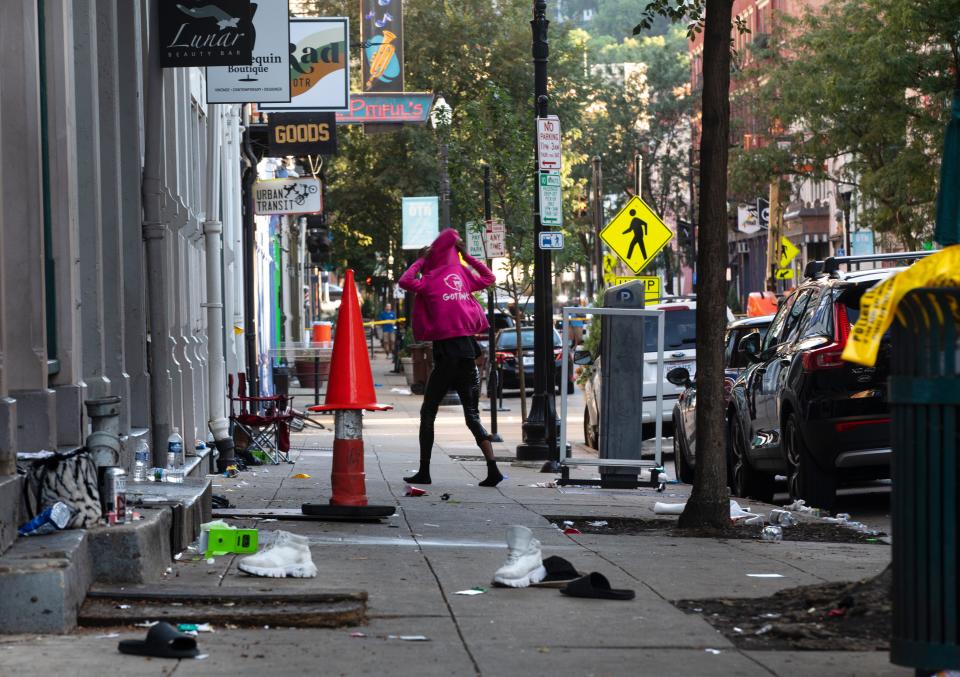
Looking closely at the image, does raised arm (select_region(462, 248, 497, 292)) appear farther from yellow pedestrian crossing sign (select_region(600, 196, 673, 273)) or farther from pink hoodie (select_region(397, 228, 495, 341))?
yellow pedestrian crossing sign (select_region(600, 196, 673, 273))

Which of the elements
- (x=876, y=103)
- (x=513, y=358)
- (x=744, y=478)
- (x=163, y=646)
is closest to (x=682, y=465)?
(x=744, y=478)

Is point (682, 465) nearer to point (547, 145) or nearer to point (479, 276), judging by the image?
point (479, 276)

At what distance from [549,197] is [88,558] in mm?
13314

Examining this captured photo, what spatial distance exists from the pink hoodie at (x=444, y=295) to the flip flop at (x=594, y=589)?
21.1 ft

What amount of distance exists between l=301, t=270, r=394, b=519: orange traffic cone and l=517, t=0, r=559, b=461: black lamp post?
8637 mm

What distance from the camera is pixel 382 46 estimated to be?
31.2 m

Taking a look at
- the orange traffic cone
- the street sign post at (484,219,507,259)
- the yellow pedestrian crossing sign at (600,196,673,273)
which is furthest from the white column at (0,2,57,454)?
the street sign post at (484,219,507,259)

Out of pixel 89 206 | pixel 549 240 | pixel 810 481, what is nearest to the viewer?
pixel 89 206

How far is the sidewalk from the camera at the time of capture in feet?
20.3

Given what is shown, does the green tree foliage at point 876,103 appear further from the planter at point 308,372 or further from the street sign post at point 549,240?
the street sign post at point 549,240

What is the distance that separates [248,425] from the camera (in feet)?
59.0

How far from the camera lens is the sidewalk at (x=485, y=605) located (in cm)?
619

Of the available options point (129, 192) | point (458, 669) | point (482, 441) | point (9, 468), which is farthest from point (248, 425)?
point (458, 669)

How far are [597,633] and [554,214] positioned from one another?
532 inches
